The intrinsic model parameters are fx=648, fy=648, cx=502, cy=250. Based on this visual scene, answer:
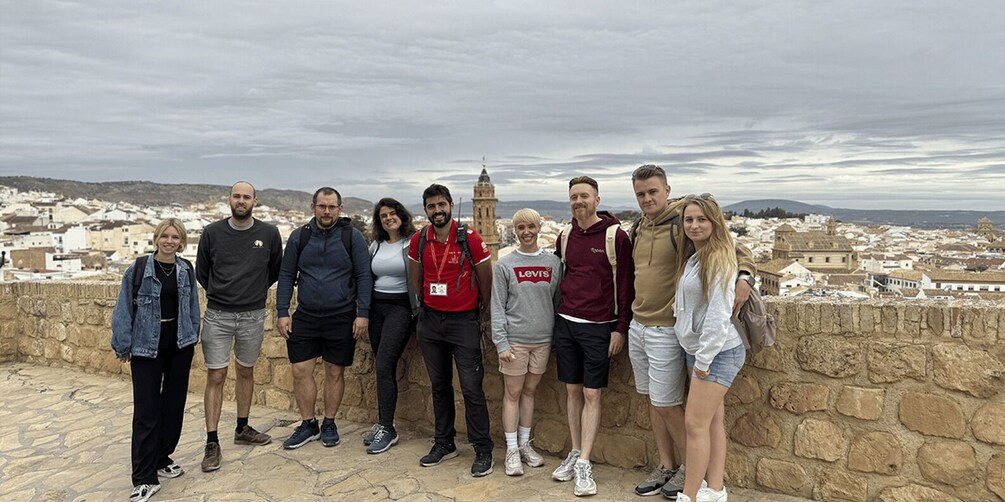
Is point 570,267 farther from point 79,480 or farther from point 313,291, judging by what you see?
point 79,480

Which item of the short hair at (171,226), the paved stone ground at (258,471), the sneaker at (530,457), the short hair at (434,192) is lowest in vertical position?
the paved stone ground at (258,471)

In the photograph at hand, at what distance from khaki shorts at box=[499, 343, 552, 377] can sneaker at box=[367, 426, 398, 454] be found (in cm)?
103

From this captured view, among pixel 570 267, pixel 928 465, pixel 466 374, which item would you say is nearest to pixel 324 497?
pixel 466 374

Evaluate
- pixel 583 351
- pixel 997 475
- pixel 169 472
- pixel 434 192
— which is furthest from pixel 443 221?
pixel 997 475

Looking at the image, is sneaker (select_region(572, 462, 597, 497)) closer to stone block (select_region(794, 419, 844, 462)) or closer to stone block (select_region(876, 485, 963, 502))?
stone block (select_region(794, 419, 844, 462))

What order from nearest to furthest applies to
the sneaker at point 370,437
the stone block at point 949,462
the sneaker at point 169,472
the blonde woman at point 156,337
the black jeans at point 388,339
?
the stone block at point 949,462 < the blonde woman at point 156,337 < the sneaker at point 169,472 < the black jeans at point 388,339 < the sneaker at point 370,437

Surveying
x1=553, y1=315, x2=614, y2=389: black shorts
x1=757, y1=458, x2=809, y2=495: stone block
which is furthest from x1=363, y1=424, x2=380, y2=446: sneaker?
A: x1=757, y1=458, x2=809, y2=495: stone block

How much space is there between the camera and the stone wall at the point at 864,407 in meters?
3.03

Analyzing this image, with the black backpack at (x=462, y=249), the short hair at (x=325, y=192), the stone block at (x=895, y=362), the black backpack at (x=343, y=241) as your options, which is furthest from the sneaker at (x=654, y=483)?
the short hair at (x=325, y=192)

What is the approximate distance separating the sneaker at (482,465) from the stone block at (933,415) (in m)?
2.18

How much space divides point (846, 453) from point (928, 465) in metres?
0.35

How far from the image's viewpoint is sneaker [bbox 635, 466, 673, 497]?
11.4ft

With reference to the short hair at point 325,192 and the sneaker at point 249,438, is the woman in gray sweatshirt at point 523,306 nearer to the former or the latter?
the short hair at point 325,192

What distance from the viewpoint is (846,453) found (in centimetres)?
330
